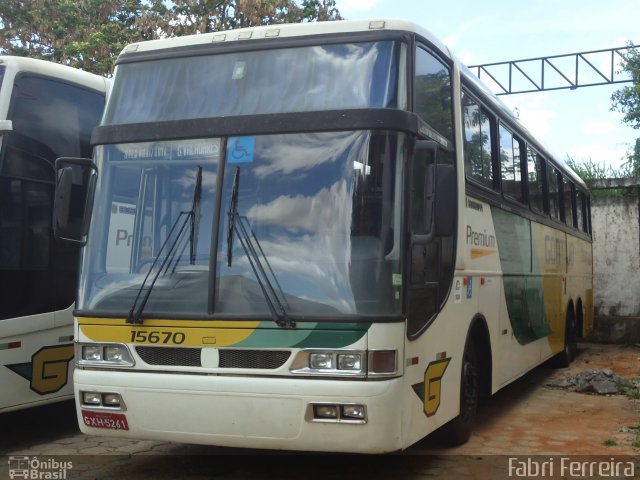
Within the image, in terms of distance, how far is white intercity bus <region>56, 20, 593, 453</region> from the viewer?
5027 millimetres

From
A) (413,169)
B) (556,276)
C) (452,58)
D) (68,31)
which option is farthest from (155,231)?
(68,31)

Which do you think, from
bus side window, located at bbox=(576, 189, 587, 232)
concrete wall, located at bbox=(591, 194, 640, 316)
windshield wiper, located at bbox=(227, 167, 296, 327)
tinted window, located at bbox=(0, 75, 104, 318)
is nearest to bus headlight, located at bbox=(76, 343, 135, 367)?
windshield wiper, located at bbox=(227, 167, 296, 327)

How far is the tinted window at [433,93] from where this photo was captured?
18.8ft

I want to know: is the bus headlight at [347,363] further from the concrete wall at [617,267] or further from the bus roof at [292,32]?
the concrete wall at [617,267]

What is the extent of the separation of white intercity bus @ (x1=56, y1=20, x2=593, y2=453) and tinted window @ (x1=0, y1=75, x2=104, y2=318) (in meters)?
1.47

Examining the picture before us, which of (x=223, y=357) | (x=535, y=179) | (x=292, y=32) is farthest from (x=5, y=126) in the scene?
(x=535, y=179)

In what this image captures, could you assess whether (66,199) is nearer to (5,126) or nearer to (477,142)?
(5,126)

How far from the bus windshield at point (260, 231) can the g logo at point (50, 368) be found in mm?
1892

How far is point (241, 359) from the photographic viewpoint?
5.15 meters

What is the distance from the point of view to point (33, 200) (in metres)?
7.16

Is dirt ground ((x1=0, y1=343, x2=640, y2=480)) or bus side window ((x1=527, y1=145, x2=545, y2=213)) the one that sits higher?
bus side window ((x1=527, y1=145, x2=545, y2=213))

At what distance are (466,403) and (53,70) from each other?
477cm

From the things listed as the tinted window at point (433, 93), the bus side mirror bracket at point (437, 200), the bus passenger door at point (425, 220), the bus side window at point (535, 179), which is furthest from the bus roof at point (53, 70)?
the bus side window at point (535, 179)

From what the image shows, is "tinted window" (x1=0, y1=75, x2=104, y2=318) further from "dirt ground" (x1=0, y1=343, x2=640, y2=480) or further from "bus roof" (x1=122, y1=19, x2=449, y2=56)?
"bus roof" (x1=122, y1=19, x2=449, y2=56)
